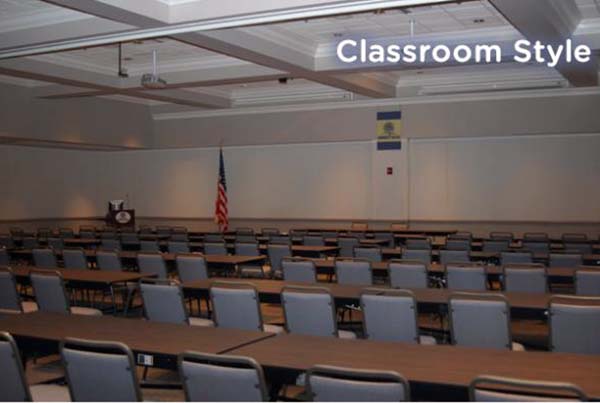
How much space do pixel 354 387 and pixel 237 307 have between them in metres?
2.73

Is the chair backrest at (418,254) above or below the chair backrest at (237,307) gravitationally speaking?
above

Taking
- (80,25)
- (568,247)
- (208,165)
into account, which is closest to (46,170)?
(208,165)

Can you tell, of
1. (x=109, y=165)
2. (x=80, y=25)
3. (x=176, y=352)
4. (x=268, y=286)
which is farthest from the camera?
(x=109, y=165)

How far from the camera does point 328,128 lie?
17516 millimetres

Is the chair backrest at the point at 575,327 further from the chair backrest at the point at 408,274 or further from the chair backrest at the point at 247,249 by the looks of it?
the chair backrest at the point at 247,249

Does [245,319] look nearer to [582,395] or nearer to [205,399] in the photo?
[205,399]

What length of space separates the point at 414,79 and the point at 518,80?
228 cm

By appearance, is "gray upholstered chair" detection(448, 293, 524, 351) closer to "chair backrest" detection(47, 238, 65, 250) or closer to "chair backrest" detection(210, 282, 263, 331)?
"chair backrest" detection(210, 282, 263, 331)

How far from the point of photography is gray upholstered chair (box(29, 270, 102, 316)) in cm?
625

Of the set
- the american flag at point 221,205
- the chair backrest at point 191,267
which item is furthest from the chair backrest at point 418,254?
the american flag at point 221,205

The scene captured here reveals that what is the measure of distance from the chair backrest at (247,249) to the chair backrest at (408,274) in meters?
3.51

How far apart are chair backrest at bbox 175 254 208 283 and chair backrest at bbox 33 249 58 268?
192 cm

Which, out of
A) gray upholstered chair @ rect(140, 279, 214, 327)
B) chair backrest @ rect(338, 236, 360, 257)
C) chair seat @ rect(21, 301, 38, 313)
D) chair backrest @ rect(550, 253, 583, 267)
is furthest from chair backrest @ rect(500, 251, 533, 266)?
chair seat @ rect(21, 301, 38, 313)

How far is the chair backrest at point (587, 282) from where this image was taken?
6.20 metres
